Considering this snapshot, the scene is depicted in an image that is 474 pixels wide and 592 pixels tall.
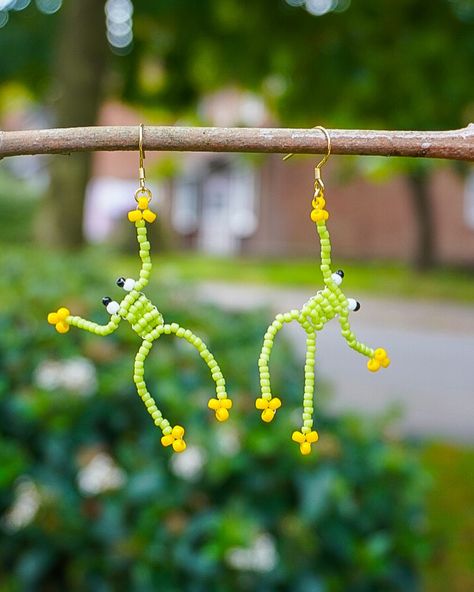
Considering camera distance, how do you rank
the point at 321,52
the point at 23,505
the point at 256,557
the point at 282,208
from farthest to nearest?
1. the point at 282,208
2. the point at 321,52
3. the point at 23,505
4. the point at 256,557

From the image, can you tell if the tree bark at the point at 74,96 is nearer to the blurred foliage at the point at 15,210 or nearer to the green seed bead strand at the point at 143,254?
the green seed bead strand at the point at 143,254

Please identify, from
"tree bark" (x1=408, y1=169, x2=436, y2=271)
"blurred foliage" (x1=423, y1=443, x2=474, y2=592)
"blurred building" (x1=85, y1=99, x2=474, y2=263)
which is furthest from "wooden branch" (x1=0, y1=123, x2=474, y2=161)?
"blurred building" (x1=85, y1=99, x2=474, y2=263)

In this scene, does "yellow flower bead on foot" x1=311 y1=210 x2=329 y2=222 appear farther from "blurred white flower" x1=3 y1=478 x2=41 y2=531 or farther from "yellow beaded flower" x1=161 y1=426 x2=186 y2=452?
"blurred white flower" x1=3 y1=478 x2=41 y2=531

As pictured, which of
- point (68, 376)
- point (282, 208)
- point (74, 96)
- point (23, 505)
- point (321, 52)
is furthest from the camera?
point (282, 208)

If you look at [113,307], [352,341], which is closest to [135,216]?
[113,307]

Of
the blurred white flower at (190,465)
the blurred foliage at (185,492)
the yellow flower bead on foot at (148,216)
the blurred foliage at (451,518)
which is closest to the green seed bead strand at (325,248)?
the yellow flower bead on foot at (148,216)

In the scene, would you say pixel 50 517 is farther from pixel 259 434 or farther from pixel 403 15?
pixel 403 15

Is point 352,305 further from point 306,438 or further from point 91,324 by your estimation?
point 91,324
